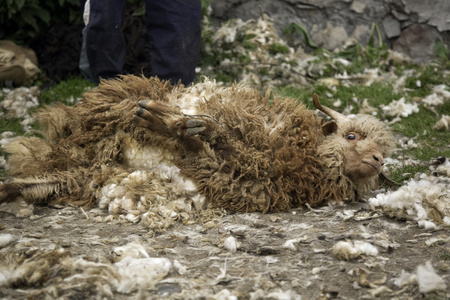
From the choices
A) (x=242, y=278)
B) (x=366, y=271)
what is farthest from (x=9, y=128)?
(x=366, y=271)

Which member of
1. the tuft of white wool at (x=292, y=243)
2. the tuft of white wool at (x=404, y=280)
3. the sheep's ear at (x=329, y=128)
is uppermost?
the sheep's ear at (x=329, y=128)

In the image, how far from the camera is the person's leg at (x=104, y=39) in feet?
16.0

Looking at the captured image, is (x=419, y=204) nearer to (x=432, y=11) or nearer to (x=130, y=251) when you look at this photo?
(x=130, y=251)

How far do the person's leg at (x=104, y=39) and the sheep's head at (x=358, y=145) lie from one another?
2249 mm

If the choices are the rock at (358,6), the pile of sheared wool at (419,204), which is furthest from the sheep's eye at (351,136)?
the rock at (358,6)

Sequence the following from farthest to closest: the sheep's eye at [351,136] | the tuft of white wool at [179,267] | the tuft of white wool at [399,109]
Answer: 1. the tuft of white wool at [399,109]
2. the sheep's eye at [351,136]
3. the tuft of white wool at [179,267]

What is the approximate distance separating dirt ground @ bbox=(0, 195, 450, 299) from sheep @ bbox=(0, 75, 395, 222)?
14cm

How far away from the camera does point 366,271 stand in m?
2.69

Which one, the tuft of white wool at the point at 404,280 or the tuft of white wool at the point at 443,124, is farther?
the tuft of white wool at the point at 443,124

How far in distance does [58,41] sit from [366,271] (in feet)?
18.1

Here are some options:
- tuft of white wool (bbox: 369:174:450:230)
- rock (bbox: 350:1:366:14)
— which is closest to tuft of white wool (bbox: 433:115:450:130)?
tuft of white wool (bbox: 369:174:450:230)

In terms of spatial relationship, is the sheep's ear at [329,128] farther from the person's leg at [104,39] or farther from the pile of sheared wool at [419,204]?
the person's leg at [104,39]

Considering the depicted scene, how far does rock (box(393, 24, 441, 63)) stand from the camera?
24.0ft

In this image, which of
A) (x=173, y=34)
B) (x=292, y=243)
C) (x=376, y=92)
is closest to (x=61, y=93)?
(x=173, y=34)
